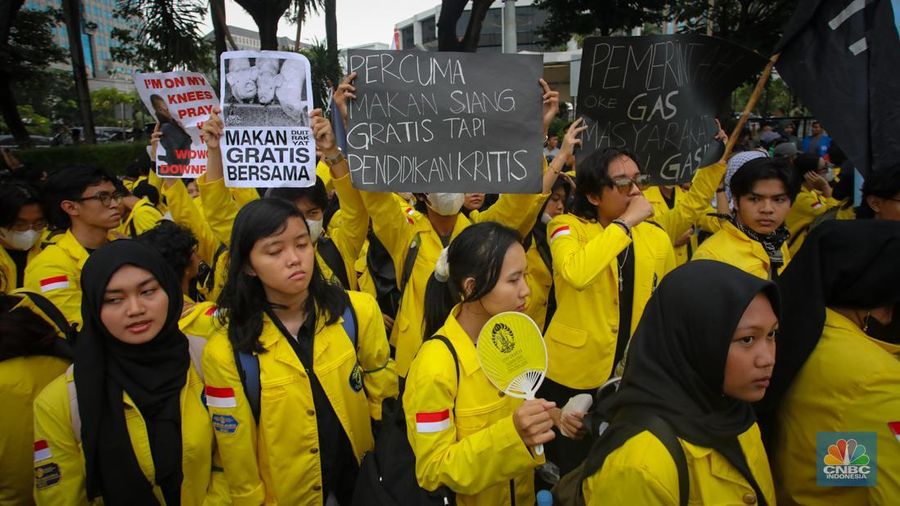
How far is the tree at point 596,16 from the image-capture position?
18.0m

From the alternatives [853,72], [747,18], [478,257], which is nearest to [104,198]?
[478,257]

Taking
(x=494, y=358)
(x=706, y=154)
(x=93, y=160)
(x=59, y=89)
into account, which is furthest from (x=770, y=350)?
(x=59, y=89)

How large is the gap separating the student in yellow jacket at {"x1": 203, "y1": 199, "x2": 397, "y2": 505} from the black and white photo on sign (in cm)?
147

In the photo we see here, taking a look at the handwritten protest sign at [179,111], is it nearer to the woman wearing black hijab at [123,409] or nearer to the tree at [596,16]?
the woman wearing black hijab at [123,409]

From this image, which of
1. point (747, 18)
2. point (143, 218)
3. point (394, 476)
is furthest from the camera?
point (747, 18)

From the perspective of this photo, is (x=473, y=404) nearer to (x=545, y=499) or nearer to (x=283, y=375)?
(x=545, y=499)

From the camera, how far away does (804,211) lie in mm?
4953

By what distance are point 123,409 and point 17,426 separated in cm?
65

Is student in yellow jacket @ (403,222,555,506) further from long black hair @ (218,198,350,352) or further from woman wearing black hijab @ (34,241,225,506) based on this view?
woman wearing black hijab @ (34,241,225,506)

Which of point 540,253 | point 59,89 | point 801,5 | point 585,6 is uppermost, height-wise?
point 59,89

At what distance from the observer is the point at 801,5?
3.50 metres

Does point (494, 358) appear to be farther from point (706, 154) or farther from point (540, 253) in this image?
point (706, 154)

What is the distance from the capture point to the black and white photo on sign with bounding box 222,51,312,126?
3607 mm

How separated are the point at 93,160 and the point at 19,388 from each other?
1830 centimetres
